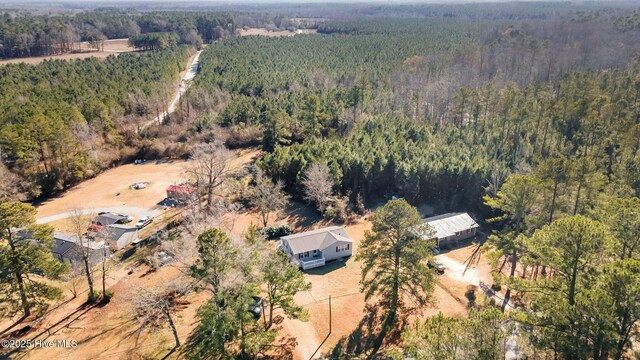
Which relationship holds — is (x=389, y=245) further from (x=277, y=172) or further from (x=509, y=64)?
(x=509, y=64)

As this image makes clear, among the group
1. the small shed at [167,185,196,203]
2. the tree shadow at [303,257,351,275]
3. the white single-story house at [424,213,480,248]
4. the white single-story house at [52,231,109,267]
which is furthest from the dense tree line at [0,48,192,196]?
Result: the white single-story house at [424,213,480,248]

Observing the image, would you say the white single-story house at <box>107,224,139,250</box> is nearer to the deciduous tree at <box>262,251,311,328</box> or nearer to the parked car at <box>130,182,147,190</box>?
the parked car at <box>130,182,147,190</box>

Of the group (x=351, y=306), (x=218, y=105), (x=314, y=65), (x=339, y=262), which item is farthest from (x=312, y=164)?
(x=314, y=65)

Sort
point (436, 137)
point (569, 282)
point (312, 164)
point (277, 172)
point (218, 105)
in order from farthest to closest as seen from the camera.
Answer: point (218, 105) → point (436, 137) → point (277, 172) → point (312, 164) → point (569, 282)

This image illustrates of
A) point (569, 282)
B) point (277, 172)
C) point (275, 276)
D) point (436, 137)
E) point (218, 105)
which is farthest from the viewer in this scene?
point (218, 105)

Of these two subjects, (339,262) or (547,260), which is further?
(339,262)

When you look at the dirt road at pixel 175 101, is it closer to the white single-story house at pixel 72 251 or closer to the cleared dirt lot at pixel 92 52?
the cleared dirt lot at pixel 92 52
